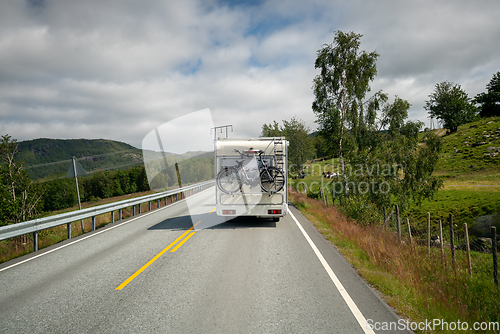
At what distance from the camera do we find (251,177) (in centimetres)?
1017

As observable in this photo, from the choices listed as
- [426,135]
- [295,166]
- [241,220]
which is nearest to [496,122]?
[295,166]

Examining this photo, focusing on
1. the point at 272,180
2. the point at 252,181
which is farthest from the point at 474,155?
the point at 252,181

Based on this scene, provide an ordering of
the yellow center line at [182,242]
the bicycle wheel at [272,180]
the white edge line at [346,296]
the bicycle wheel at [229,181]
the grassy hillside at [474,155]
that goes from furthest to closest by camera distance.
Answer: the grassy hillside at [474,155], the bicycle wheel at [229,181], the bicycle wheel at [272,180], the yellow center line at [182,242], the white edge line at [346,296]

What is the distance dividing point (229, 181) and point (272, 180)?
1.64m

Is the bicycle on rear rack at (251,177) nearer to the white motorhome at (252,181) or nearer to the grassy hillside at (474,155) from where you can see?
the white motorhome at (252,181)

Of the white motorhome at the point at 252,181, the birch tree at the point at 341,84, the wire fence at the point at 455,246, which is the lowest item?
the wire fence at the point at 455,246

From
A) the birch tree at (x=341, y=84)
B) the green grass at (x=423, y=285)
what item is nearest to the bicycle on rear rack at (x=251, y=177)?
the green grass at (x=423, y=285)

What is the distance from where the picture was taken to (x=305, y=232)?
31.4 ft

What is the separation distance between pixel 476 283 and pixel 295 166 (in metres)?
41.9

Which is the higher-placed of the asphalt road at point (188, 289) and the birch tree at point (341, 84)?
the birch tree at point (341, 84)

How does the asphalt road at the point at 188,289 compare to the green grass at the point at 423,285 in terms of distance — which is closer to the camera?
the asphalt road at the point at 188,289

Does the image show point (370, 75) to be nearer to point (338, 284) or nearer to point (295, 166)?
point (338, 284)

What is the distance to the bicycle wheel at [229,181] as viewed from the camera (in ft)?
33.5

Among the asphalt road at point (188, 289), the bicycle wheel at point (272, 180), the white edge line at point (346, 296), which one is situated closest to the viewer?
the white edge line at point (346, 296)
